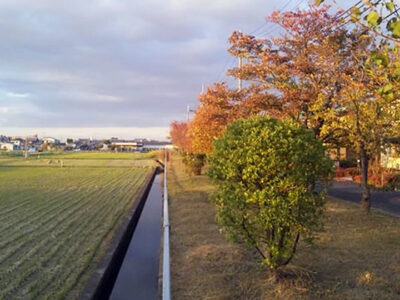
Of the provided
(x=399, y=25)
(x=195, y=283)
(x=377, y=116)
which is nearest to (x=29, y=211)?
(x=195, y=283)

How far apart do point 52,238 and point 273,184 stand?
6.81m

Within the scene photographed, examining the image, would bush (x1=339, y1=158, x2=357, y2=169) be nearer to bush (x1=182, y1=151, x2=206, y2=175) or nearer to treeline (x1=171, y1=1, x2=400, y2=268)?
bush (x1=182, y1=151, x2=206, y2=175)

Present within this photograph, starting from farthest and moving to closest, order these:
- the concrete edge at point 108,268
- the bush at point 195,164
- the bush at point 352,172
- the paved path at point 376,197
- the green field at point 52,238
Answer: the bush at point 195,164 < the bush at point 352,172 < the paved path at point 376,197 < the green field at point 52,238 < the concrete edge at point 108,268

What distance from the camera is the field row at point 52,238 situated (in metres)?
6.27

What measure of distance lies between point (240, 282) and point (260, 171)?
1800 mm

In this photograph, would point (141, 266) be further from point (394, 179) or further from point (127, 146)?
point (127, 146)

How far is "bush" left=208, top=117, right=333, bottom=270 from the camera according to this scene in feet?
16.7

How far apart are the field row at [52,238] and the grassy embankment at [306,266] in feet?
6.55

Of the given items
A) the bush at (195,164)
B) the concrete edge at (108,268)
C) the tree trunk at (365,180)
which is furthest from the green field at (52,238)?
the bush at (195,164)

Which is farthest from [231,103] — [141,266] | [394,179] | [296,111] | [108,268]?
[394,179]

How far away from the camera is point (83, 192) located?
19312 millimetres

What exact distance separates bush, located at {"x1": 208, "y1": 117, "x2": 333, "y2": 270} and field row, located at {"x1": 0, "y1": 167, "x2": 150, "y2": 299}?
123 inches

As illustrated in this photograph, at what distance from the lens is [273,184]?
521 cm

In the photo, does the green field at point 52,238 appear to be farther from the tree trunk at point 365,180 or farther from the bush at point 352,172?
the bush at point 352,172
